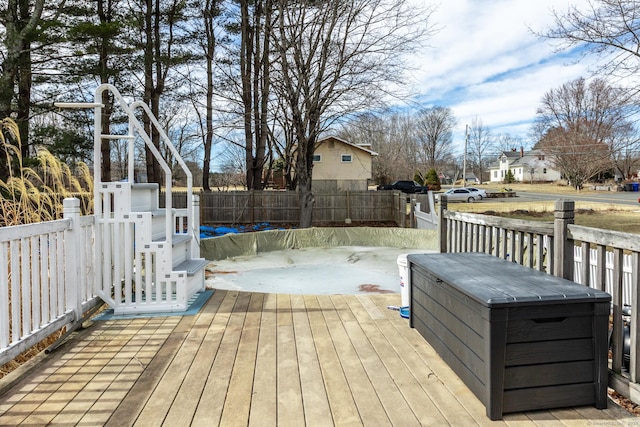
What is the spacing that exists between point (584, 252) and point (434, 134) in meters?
45.5

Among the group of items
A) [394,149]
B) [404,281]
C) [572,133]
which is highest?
[572,133]

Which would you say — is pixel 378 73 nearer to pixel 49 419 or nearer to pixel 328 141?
pixel 49 419

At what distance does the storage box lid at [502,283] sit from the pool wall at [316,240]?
6364 millimetres

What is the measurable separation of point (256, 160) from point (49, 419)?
14.5 metres

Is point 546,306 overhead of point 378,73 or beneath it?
beneath

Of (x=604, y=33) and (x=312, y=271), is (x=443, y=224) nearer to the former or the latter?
(x=312, y=271)

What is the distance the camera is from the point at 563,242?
2211mm

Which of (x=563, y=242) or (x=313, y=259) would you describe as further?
(x=313, y=259)

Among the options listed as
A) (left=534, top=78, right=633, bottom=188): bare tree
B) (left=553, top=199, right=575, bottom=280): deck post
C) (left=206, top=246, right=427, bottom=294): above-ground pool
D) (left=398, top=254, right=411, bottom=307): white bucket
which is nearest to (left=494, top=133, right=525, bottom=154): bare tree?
(left=534, top=78, right=633, bottom=188): bare tree

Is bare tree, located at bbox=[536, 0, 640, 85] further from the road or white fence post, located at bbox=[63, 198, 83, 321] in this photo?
the road

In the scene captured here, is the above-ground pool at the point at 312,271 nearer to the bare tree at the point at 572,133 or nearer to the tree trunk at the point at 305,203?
the tree trunk at the point at 305,203

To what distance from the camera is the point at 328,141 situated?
23734mm

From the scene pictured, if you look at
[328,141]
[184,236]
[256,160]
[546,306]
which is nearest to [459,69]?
[328,141]

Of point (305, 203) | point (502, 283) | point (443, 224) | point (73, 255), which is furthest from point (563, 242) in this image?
point (305, 203)
